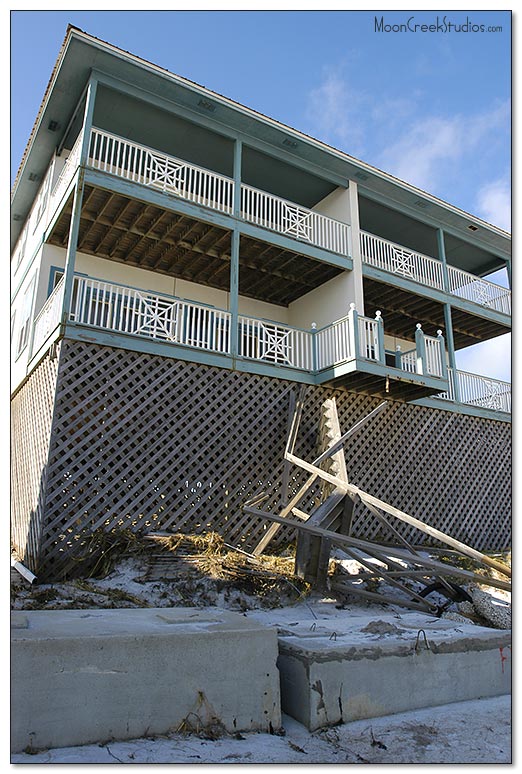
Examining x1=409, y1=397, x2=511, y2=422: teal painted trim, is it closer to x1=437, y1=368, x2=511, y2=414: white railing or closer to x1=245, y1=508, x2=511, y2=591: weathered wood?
x1=437, y1=368, x2=511, y2=414: white railing

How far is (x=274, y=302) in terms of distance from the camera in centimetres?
1370

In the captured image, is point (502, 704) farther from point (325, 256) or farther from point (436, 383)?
point (325, 256)

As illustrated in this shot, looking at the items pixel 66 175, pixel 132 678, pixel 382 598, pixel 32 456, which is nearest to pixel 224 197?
pixel 66 175

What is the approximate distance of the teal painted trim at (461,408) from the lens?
12.1 m

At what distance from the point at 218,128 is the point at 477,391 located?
28.8 feet

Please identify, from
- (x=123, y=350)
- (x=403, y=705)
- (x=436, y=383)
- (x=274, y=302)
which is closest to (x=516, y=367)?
(x=403, y=705)

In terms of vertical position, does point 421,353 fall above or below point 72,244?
below

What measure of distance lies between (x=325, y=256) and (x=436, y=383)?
362 centimetres

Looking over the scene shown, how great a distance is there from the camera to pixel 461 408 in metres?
12.8

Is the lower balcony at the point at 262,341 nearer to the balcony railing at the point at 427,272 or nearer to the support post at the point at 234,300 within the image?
the support post at the point at 234,300

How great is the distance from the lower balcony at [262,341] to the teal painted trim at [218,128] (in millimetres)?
3680

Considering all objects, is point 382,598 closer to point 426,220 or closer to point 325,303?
point 325,303

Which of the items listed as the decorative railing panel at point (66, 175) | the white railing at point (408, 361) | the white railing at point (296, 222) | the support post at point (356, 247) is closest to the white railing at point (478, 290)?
the white railing at point (408, 361)

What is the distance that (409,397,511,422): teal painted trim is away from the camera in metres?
12.1
